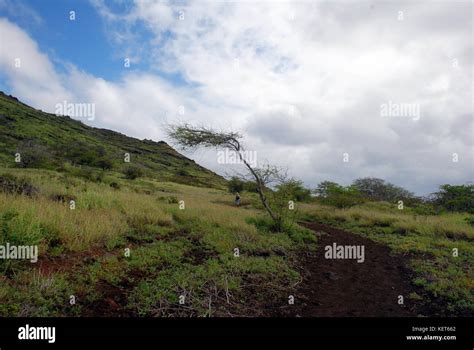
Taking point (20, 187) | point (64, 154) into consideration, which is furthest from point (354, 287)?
point (64, 154)

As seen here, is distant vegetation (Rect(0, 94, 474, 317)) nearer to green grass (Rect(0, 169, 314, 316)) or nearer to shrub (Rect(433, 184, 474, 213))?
green grass (Rect(0, 169, 314, 316))

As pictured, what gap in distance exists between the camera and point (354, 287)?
7066 mm

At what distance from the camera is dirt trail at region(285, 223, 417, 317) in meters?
5.66

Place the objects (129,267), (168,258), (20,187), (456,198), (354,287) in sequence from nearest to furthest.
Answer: (129,267) < (354,287) < (168,258) < (20,187) < (456,198)

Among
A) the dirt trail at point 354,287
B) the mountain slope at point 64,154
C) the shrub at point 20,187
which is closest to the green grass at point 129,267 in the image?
the shrub at point 20,187

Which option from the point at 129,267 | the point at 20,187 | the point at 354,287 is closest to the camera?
the point at 129,267

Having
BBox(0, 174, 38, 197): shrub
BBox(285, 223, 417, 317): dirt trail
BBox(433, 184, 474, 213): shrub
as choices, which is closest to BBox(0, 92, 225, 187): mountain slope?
BBox(0, 174, 38, 197): shrub

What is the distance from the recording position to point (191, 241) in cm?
922

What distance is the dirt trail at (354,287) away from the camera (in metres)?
5.66


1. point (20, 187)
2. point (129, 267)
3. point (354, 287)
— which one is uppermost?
point (20, 187)

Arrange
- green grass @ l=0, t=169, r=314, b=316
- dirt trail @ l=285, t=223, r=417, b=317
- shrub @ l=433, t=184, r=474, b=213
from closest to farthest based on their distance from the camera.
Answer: green grass @ l=0, t=169, r=314, b=316, dirt trail @ l=285, t=223, r=417, b=317, shrub @ l=433, t=184, r=474, b=213

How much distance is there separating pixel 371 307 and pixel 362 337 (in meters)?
1.90

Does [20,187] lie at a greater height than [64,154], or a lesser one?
lesser

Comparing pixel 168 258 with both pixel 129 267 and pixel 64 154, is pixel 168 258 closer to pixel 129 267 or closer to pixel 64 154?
pixel 129 267
